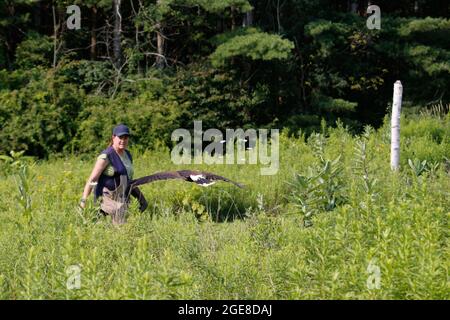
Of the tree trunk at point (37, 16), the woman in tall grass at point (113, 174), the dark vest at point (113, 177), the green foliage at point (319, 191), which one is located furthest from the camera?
the tree trunk at point (37, 16)

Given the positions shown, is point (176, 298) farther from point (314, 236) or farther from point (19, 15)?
point (19, 15)

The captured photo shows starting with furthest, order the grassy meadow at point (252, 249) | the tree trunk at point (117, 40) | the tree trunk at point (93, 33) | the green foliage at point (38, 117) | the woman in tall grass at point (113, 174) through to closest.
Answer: the tree trunk at point (93, 33) → the tree trunk at point (117, 40) → the green foliage at point (38, 117) → the woman in tall grass at point (113, 174) → the grassy meadow at point (252, 249)

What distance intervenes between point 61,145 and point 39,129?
71 centimetres

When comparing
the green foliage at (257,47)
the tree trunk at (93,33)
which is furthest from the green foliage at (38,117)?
the green foliage at (257,47)

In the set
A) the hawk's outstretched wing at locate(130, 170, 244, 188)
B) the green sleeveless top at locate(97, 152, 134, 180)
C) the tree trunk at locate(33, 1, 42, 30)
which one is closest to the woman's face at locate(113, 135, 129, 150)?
the green sleeveless top at locate(97, 152, 134, 180)

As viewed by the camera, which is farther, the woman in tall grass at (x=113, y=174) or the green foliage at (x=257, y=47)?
the green foliage at (x=257, y=47)

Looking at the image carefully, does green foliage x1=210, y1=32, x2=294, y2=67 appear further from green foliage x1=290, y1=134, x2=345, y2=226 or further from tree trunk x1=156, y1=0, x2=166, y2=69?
green foliage x1=290, y1=134, x2=345, y2=226

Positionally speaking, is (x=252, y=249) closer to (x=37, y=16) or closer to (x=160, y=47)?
(x=160, y=47)

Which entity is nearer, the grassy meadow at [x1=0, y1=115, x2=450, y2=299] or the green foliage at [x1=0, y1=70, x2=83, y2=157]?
the grassy meadow at [x1=0, y1=115, x2=450, y2=299]

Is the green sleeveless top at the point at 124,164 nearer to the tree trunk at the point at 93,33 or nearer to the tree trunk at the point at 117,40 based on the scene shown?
the tree trunk at the point at 117,40

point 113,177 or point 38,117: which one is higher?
point 113,177

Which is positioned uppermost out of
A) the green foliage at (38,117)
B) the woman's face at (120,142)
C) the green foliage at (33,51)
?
the green foliage at (33,51)

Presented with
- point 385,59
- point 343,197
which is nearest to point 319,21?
point 385,59

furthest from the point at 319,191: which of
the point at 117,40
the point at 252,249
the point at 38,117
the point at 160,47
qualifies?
the point at 117,40
